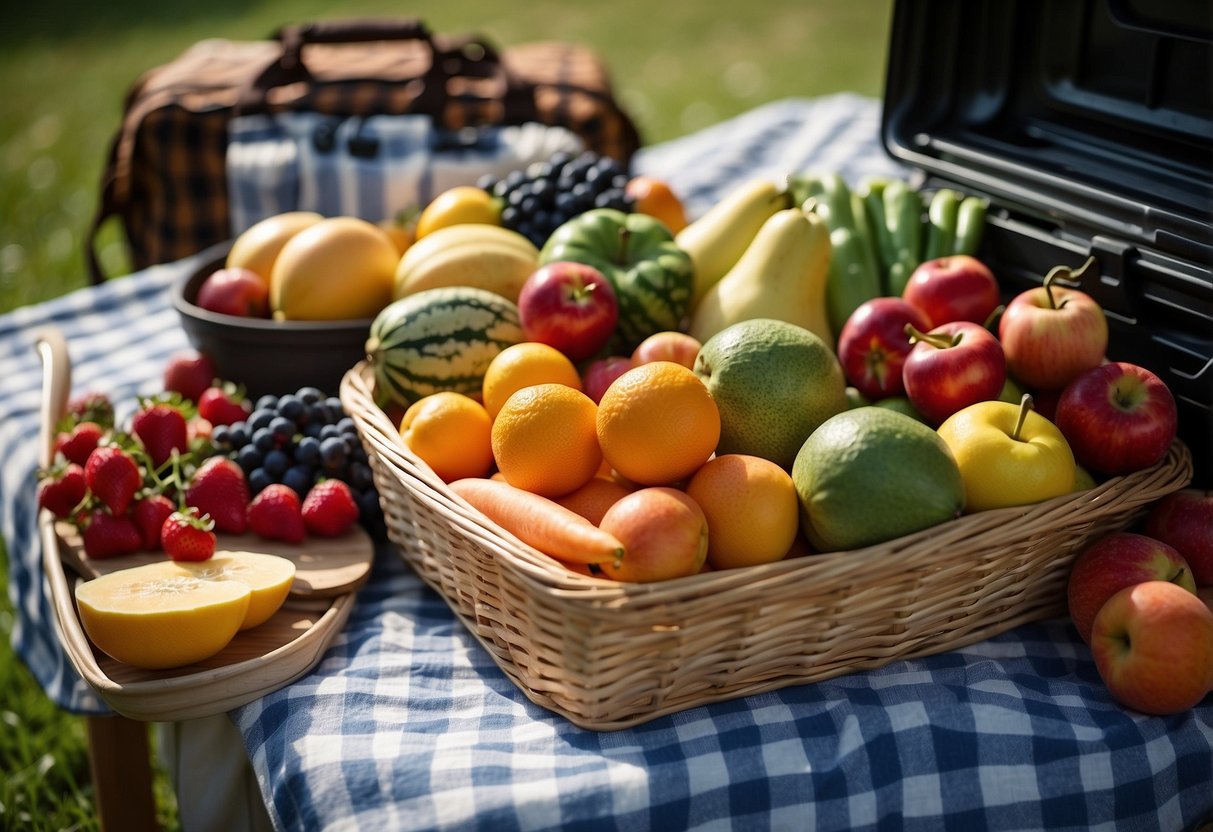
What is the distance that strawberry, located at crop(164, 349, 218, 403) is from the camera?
1.52 meters

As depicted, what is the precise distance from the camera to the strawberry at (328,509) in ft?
4.17

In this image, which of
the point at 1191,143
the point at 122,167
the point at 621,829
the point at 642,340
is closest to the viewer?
the point at 621,829

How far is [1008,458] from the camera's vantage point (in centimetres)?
100

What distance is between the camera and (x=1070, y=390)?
1.12m

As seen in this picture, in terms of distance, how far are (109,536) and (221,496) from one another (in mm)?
133

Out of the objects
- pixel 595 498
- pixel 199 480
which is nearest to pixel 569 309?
pixel 595 498

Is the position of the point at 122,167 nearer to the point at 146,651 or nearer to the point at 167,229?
the point at 167,229

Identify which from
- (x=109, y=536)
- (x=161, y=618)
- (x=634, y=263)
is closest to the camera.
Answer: (x=161, y=618)

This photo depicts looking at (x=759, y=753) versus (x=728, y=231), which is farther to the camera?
(x=728, y=231)

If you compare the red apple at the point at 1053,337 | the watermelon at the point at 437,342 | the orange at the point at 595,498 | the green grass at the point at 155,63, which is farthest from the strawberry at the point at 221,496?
the red apple at the point at 1053,337

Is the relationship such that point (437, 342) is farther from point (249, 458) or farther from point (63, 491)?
point (63, 491)

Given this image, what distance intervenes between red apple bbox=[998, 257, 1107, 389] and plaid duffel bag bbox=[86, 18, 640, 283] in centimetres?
135

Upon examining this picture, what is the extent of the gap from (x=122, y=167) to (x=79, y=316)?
557 millimetres

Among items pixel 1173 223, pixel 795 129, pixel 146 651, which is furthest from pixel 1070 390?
pixel 795 129
